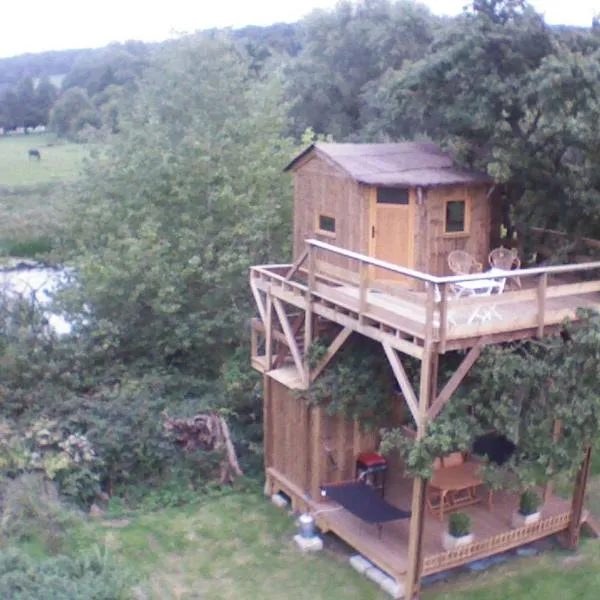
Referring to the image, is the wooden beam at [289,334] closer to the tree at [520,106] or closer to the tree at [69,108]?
the tree at [520,106]

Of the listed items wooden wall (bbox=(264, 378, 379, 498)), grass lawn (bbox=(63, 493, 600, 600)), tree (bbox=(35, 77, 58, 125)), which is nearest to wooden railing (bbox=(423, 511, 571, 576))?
grass lawn (bbox=(63, 493, 600, 600))

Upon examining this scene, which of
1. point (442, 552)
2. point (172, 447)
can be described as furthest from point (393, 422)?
point (172, 447)

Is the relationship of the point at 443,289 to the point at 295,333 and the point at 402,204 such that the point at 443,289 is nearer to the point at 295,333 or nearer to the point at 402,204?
the point at 402,204

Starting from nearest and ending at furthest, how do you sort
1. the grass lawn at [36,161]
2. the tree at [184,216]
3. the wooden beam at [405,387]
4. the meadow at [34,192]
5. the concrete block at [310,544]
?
the wooden beam at [405,387] < the concrete block at [310,544] < the tree at [184,216] < the meadow at [34,192] < the grass lawn at [36,161]

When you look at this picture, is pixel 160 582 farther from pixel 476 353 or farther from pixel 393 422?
pixel 476 353

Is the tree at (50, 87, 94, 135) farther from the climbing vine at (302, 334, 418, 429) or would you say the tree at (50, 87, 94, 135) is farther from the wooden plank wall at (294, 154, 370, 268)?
the climbing vine at (302, 334, 418, 429)

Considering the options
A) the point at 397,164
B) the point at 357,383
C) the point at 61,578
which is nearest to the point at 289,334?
the point at 357,383

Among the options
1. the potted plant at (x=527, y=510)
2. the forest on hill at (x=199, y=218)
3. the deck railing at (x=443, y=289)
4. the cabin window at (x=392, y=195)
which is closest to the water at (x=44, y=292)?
the forest on hill at (x=199, y=218)

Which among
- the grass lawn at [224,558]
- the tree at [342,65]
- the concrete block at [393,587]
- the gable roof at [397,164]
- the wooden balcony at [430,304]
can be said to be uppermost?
the tree at [342,65]
